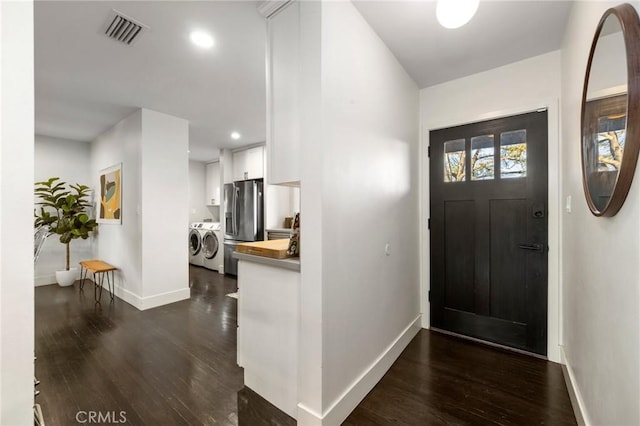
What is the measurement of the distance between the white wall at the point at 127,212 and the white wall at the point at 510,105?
11.6ft

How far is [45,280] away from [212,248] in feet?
8.92

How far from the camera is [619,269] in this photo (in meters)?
1.01

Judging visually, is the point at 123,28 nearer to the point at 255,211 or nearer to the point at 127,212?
the point at 127,212

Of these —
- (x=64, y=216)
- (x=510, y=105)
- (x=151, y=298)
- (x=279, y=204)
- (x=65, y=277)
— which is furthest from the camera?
(x=279, y=204)

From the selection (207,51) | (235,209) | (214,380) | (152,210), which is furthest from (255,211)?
(214,380)

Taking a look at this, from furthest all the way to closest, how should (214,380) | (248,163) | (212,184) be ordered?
1. (212,184)
2. (248,163)
3. (214,380)

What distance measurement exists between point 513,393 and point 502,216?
140cm

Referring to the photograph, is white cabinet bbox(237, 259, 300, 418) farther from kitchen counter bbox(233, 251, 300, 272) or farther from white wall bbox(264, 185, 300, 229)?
white wall bbox(264, 185, 300, 229)

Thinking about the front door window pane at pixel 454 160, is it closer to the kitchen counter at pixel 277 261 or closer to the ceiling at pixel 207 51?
the ceiling at pixel 207 51

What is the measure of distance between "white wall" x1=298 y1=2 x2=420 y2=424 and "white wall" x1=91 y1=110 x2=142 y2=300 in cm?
305

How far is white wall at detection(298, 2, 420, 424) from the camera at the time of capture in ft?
4.96

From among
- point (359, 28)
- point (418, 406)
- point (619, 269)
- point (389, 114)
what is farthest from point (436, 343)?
point (359, 28)

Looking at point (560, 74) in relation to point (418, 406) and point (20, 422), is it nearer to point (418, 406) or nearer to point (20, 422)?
point (418, 406)

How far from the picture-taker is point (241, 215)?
5.21m
